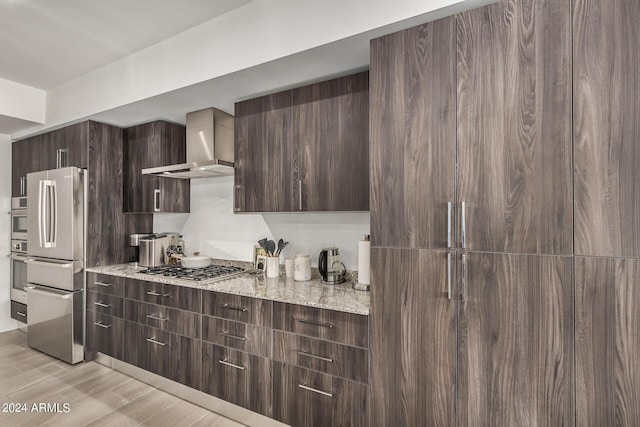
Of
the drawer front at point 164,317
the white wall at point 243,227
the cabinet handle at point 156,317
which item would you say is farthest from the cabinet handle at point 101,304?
the white wall at point 243,227

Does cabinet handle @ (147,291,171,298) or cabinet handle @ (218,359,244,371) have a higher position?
cabinet handle @ (147,291,171,298)

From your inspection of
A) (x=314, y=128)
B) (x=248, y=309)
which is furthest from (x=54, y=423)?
(x=314, y=128)

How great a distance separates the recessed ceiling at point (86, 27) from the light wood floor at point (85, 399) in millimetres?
2681

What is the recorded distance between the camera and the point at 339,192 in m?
2.09

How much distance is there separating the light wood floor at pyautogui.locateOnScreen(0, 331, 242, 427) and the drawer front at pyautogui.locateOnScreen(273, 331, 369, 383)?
2.44ft

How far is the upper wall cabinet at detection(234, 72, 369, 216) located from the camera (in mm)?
A: 2027

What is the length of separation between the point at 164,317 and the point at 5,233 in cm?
300

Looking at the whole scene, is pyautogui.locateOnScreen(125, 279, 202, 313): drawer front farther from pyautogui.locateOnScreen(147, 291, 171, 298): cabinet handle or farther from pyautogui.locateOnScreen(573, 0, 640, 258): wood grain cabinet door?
pyautogui.locateOnScreen(573, 0, 640, 258): wood grain cabinet door

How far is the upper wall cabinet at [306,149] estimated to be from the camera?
6.65 feet

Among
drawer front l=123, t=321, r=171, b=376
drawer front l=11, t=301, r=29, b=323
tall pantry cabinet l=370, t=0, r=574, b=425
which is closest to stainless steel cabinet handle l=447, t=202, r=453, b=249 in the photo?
tall pantry cabinet l=370, t=0, r=574, b=425

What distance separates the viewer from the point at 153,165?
10.2 ft

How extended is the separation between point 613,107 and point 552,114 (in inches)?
7.2

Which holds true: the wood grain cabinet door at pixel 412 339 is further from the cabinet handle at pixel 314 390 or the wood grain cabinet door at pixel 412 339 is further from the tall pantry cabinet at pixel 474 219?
the cabinet handle at pixel 314 390

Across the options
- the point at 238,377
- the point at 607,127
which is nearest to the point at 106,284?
the point at 238,377
